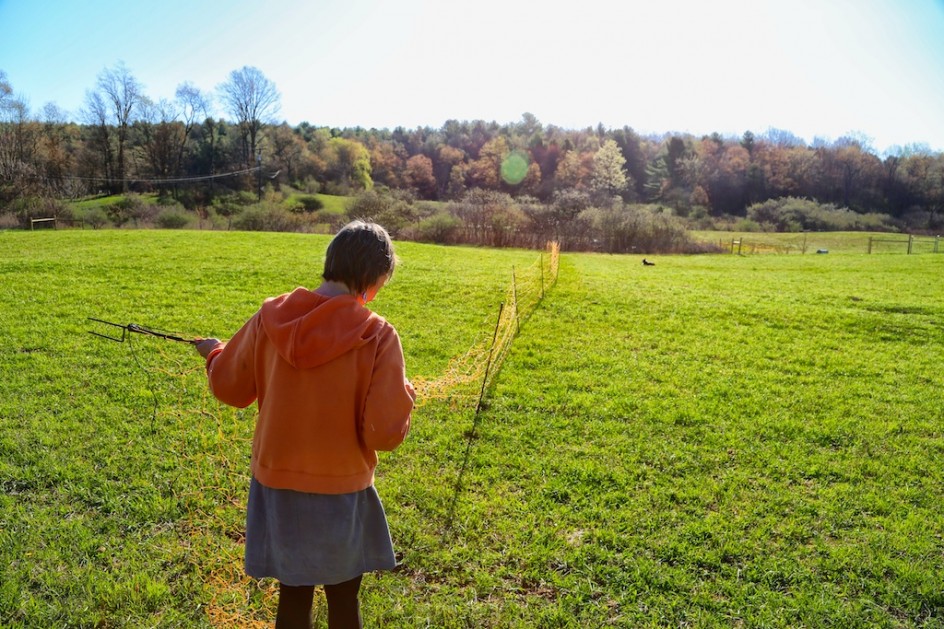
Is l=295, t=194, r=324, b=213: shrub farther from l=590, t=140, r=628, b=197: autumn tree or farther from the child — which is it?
the child

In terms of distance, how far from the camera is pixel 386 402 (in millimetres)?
1823

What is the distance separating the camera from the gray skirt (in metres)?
1.92

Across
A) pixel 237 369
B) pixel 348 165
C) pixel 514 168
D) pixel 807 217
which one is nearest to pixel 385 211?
pixel 348 165

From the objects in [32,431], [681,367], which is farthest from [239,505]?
[681,367]

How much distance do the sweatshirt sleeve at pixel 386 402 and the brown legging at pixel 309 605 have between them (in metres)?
0.61

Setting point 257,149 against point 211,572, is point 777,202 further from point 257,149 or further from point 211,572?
point 211,572

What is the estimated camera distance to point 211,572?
321 cm

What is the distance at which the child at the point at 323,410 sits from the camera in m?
1.82

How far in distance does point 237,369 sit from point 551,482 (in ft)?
9.80

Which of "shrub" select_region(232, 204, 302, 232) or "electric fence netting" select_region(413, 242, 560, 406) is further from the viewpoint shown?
"shrub" select_region(232, 204, 302, 232)

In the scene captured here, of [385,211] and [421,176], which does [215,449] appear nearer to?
[385,211]

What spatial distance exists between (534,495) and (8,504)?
355 centimetres

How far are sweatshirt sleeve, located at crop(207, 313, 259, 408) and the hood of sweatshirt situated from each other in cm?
17

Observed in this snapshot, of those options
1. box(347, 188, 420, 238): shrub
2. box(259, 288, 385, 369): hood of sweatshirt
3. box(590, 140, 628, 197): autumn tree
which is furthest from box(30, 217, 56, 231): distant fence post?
box(590, 140, 628, 197): autumn tree
